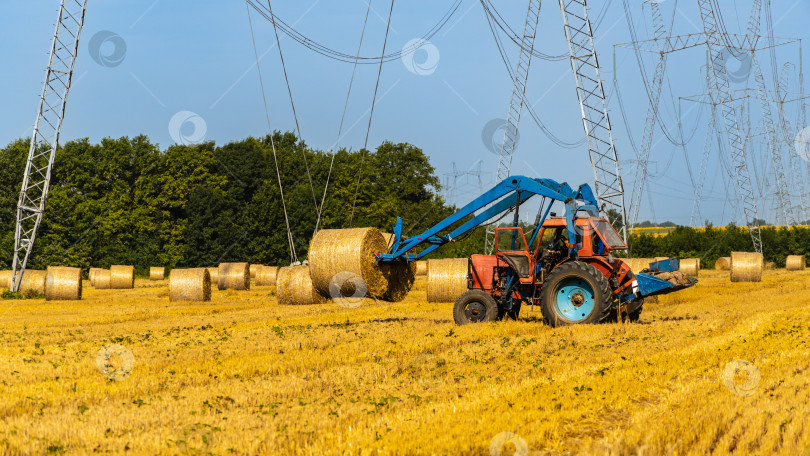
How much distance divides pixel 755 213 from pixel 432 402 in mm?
44375

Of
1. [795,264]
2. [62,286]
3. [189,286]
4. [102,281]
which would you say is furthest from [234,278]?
[795,264]

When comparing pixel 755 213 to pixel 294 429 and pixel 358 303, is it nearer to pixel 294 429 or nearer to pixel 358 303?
pixel 358 303

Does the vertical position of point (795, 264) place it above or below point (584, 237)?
below

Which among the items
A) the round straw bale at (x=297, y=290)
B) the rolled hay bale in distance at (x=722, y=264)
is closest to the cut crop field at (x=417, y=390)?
the round straw bale at (x=297, y=290)

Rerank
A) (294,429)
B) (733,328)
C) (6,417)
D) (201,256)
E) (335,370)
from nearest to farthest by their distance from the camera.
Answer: (294,429) < (6,417) < (335,370) < (733,328) < (201,256)

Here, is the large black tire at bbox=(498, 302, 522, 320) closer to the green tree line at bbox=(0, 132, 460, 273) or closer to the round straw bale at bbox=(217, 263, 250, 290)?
the round straw bale at bbox=(217, 263, 250, 290)

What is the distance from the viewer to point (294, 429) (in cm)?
676

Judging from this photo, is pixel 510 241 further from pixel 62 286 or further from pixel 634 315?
pixel 62 286

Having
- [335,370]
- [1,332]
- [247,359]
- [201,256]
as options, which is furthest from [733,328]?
[201,256]

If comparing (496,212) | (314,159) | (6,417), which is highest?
(314,159)

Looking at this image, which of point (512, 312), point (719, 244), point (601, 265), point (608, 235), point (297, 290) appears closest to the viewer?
point (601, 265)

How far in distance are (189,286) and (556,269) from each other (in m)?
17.9

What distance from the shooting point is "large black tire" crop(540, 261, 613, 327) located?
1456cm

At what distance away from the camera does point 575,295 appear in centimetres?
1503
